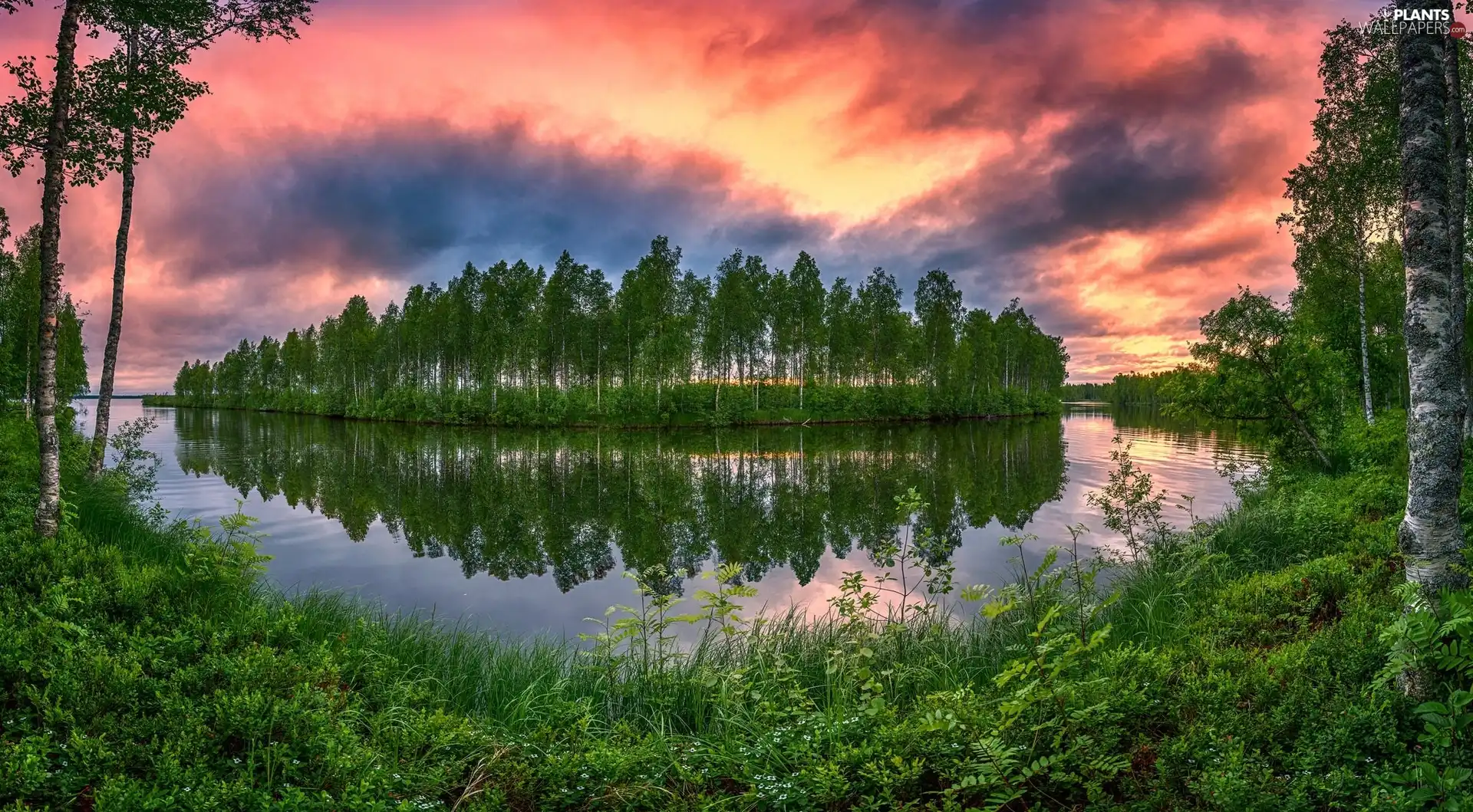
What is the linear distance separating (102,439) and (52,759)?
46.1 feet

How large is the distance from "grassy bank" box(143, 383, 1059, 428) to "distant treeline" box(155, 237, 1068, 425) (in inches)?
6.6

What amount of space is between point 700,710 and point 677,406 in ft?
171

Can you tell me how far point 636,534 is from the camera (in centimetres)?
1579

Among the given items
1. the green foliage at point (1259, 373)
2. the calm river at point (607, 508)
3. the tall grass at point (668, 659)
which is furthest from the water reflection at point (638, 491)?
the green foliage at point (1259, 373)

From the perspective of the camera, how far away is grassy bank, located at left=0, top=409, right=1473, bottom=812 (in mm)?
3725

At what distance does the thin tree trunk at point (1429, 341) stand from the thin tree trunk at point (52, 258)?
540 inches

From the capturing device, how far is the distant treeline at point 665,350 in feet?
189

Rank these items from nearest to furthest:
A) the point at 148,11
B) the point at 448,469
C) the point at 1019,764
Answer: the point at 1019,764 < the point at 148,11 < the point at 448,469

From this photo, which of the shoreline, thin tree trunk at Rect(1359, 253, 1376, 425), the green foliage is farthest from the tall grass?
the shoreline

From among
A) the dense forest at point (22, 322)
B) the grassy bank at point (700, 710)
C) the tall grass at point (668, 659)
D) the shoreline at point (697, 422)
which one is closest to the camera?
the grassy bank at point (700, 710)

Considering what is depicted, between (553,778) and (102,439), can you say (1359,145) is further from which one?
(102,439)

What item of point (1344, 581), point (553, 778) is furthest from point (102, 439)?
point (1344, 581)

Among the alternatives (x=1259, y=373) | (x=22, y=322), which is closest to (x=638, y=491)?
(x=1259, y=373)

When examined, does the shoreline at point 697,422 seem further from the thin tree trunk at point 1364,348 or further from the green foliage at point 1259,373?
the green foliage at point 1259,373
